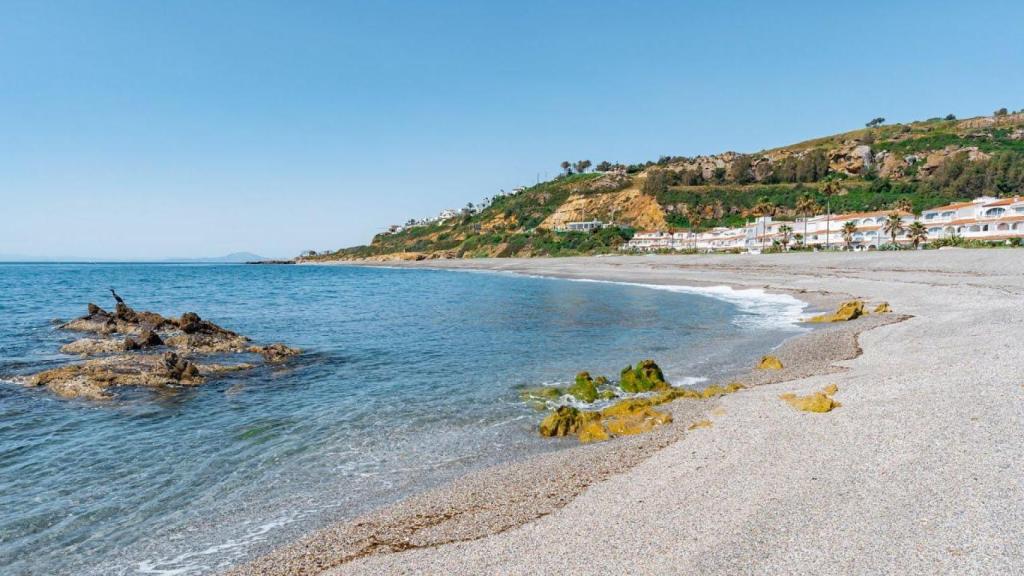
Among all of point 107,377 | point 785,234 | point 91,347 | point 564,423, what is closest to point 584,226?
point 785,234

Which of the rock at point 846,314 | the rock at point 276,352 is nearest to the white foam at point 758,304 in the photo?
the rock at point 846,314

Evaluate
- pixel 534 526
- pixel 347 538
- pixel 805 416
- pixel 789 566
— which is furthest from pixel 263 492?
pixel 805 416

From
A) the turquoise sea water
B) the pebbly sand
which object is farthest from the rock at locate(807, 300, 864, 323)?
the pebbly sand

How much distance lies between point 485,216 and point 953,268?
6211 inches

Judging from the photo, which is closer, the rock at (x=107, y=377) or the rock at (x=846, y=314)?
the rock at (x=107, y=377)

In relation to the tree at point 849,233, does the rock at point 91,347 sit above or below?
below

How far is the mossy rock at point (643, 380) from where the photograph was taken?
48.0 feet

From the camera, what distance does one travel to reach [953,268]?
40.7m

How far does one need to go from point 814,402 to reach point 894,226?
7776 centimetres

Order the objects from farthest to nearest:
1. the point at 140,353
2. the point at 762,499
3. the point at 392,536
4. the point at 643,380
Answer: the point at 140,353 < the point at 643,380 < the point at 392,536 < the point at 762,499

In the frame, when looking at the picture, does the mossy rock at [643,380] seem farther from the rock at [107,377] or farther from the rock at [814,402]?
the rock at [107,377]

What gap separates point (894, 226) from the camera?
72250 mm

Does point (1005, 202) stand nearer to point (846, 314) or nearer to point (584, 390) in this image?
point (846, 314)

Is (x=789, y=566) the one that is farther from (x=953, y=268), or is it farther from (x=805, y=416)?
(x=953, y=268)
